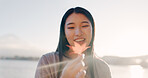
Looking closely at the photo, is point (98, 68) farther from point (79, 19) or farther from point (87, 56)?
point (79, 19)

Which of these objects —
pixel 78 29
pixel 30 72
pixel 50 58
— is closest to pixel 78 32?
pixel 78 29

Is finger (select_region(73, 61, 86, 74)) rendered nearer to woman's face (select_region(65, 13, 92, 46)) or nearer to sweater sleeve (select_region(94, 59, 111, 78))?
woman's face (select_region(65, 13, 92, 46))

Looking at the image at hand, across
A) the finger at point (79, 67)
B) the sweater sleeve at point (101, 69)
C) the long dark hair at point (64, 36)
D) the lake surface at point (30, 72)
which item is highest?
the long dark hair at point (64, 36)

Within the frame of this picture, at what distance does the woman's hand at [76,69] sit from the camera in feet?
5.26

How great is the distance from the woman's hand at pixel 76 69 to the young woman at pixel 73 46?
26 centimetres

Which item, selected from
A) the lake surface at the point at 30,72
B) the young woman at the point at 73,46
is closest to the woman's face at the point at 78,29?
the young woman at the point at 73,46

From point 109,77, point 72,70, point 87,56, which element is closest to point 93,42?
point 87,56

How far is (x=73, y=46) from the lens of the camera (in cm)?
193

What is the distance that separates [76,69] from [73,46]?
0.33 m

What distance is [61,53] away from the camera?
7.71 ft

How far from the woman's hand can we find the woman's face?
1.46 ft

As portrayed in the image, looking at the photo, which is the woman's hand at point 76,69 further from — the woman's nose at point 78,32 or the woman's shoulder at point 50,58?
the woman's shoulder at point 50,58

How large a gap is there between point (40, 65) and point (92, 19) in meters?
0.74

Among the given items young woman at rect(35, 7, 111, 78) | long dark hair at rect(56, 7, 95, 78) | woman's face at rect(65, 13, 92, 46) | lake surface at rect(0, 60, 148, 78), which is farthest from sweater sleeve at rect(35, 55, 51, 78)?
lake surface at rect(0, 60, 148, 78)
